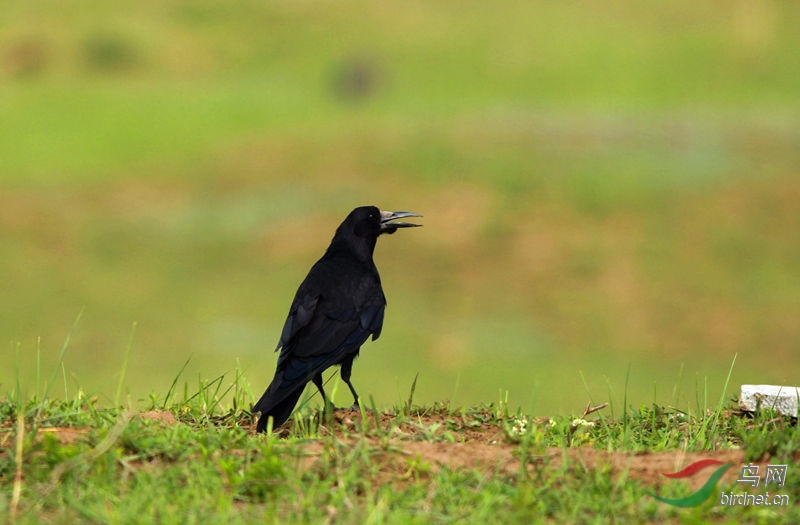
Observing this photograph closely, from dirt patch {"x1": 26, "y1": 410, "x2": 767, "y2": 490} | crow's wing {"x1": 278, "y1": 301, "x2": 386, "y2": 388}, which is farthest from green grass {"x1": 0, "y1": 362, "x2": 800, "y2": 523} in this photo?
crow's wing {"x1": 278, "y1": 301, "x2": 386, "y2": 388}

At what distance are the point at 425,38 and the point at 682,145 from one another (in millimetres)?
12386

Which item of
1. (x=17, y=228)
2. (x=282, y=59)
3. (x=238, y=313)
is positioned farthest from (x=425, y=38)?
(x=238, y=313)

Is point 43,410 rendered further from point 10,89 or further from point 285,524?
point 10,89

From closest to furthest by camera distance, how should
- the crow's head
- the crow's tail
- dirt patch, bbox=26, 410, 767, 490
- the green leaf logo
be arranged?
the green leaf logo < dirt patch, bbox=26, 410, 767, 490 < the crow's tail < the crow's head

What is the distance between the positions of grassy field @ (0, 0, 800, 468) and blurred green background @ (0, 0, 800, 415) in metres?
0.07

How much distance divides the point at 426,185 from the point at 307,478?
15564 mm

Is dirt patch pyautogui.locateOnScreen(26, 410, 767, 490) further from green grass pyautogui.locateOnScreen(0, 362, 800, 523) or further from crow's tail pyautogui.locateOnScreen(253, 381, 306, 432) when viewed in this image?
crow's tail pyautogui.locateOnScreen(253, 381, 306, 432)

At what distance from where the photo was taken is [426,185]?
64.2 feet

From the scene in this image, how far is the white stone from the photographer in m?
5.61

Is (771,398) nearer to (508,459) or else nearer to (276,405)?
(508,459)

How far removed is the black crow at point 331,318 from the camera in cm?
566

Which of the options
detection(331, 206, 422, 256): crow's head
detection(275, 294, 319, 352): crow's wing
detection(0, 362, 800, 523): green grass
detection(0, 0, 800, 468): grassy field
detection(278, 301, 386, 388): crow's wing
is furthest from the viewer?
detection(0, 0, 800, 468): grassy field

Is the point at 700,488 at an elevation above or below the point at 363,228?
below

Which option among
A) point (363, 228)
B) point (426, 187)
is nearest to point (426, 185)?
point (426, 187)
